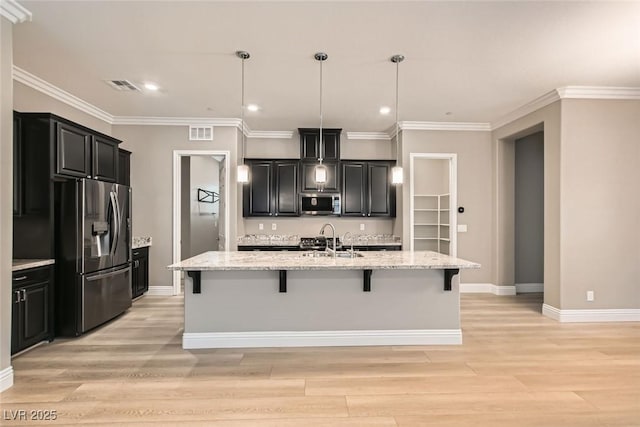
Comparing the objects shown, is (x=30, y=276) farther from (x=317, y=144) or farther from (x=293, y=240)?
(x=317, y=144)

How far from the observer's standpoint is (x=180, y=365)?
3.02 meters

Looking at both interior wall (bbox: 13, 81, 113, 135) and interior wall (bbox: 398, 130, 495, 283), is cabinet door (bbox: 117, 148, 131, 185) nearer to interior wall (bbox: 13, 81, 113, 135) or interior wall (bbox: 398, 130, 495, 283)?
interior wall (bbox: 13, 81, 113, 135)

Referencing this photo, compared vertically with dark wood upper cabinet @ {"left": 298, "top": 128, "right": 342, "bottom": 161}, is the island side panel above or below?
below

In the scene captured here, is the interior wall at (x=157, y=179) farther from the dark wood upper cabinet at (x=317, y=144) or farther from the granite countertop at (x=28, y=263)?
the granite countertop at (x=28, y=263)

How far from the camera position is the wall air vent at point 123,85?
13.1ft

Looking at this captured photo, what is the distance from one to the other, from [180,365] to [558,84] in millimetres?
5064

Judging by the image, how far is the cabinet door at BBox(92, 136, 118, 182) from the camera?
160 inches

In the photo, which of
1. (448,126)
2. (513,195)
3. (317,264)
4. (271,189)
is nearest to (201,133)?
(271,189)

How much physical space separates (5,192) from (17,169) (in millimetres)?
1071

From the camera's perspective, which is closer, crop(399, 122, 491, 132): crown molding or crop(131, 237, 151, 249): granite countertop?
crop(131, 237, 151, 249): granite countertop

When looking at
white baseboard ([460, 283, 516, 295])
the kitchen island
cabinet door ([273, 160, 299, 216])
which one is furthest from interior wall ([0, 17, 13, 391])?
white baseboard ([460, 283, 516, 295])

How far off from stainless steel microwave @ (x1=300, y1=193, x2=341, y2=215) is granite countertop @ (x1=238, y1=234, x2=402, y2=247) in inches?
21.8

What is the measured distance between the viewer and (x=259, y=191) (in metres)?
6.11

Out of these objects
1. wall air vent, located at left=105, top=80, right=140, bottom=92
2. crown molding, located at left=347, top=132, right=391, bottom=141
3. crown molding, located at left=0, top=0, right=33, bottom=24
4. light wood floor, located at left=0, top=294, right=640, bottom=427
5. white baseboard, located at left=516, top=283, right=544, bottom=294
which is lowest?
light wood floor, located at left=0, top=294, right=640, bottom=427
